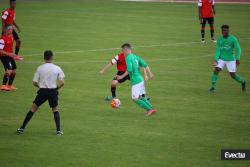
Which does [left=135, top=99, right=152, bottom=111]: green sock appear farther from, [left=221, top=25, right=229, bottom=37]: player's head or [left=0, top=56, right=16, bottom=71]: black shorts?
[left=0, top=56, right=16, bottom=71]: black shorts

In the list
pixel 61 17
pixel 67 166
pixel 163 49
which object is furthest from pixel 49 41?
pixel 67 166

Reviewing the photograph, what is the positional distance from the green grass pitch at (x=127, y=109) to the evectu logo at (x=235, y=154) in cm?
22

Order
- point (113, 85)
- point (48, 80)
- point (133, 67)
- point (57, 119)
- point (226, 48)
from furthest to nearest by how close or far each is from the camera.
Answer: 1. point (226, 48)
2. point (113, 85)
3. point (133, 67)
4. point (57, 119)
5. point (48, 80)

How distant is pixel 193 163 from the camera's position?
47.5 ft

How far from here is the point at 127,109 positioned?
20.3m

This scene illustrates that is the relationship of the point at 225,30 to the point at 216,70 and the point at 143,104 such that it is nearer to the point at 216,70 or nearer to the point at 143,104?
the point at 216,70

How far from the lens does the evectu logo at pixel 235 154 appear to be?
1484 cm

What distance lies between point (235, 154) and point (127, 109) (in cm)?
584

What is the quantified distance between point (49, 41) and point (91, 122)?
693 inches

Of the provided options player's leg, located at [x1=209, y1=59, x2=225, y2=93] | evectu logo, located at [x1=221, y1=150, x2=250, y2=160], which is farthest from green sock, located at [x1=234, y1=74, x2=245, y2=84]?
evectu logo, located at [x1=221, y1=150, x2=250, y2=160]

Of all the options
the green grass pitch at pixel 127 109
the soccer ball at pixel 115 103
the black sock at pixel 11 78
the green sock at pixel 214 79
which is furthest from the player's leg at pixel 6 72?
the green sock at pixel 214 79

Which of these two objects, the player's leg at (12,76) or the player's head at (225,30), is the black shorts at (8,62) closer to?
the player's leg at (12,76)

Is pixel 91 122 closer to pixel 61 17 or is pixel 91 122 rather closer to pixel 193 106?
pixel 193 106

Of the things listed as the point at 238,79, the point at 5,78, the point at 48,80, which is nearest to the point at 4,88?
the point at 5,78
